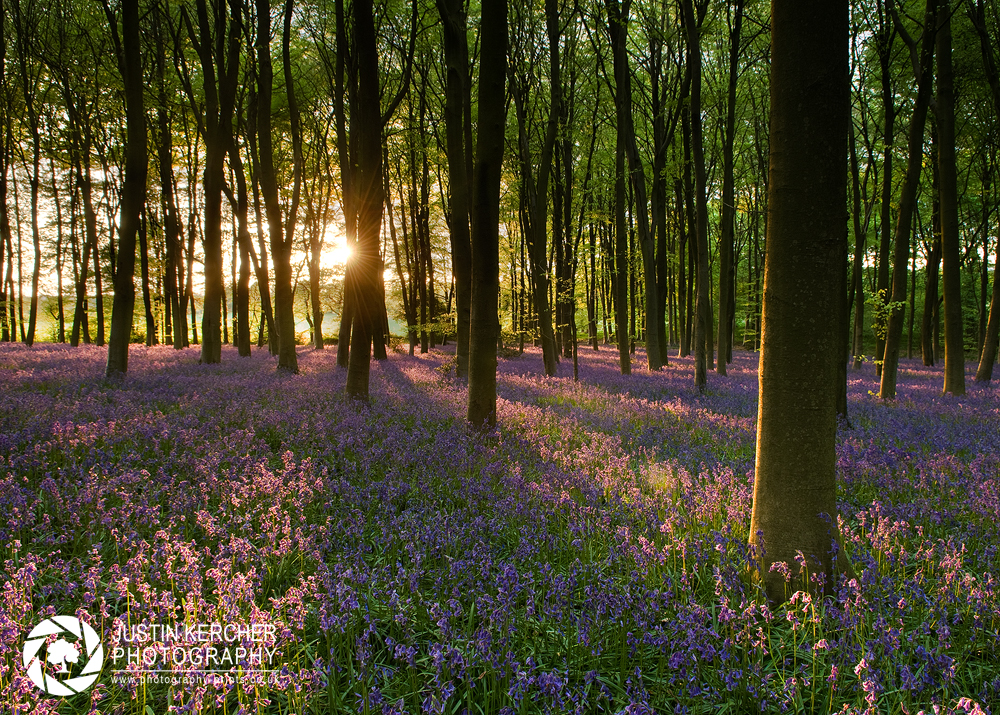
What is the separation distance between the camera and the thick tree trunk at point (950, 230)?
1053 centimetres

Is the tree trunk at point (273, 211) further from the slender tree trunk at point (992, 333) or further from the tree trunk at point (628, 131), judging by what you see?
the slender tree trunk at point (992, 333)

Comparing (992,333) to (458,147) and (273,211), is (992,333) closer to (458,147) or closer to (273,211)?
(458,147)

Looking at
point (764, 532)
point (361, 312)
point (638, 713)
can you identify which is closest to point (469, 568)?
point (638, 713)

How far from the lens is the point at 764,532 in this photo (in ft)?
9.52

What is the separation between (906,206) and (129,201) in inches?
674

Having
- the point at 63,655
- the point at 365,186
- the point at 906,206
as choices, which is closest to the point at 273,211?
the point at 365,186

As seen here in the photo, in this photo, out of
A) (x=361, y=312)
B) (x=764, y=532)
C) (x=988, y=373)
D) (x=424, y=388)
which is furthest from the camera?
(x=988, y=373)

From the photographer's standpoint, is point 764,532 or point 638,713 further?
point 764,532

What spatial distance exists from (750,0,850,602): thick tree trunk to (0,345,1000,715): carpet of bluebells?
34 centimetres

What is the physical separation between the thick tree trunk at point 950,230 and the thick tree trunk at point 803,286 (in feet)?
39.0

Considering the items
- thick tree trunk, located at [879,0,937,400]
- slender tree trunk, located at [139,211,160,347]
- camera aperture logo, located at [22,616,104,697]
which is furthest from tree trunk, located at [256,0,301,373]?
Result: thick tree trunk, located at [879,0,937,400]

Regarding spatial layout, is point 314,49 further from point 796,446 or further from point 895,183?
point 895,183

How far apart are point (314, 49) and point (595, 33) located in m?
11.0

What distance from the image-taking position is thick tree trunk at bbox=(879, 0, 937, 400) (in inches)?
353
